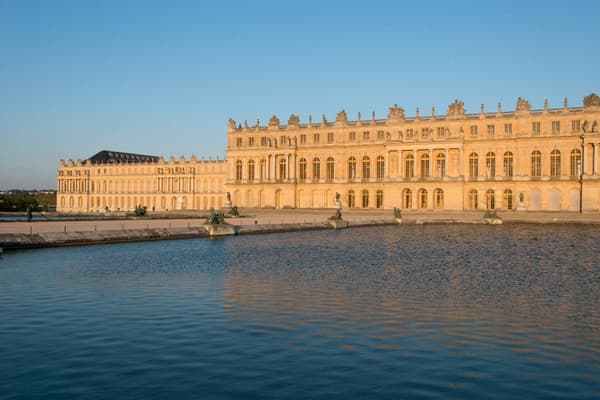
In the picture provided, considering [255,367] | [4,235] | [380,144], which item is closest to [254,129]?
[380,144]

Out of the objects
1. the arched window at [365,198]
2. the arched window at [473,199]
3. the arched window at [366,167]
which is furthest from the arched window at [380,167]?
the arched window at [473,199]

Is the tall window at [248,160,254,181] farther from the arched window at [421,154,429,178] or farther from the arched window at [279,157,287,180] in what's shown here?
the arched window at [421,154,429,178]

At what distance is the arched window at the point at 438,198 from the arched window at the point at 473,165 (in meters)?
4.58

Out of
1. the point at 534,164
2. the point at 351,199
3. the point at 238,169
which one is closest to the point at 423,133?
the point at 351,199

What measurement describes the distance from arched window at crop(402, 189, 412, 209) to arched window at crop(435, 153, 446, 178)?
15.6 feet

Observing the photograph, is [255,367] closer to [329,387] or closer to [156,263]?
[329,387]

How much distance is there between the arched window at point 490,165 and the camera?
77.6 metres

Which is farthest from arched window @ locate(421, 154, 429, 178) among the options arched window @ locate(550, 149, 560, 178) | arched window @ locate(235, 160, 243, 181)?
arched window @ locate(235, 160, 243, 181)

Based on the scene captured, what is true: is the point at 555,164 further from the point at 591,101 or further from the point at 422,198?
the point at 422,198

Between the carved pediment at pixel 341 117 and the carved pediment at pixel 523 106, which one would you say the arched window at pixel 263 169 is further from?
the carved pediment at pixel 523 106

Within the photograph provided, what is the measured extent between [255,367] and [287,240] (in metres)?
28.5

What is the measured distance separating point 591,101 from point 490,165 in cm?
1394

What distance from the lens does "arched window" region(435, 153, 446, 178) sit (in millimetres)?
79875

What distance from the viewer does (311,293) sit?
690 inches
